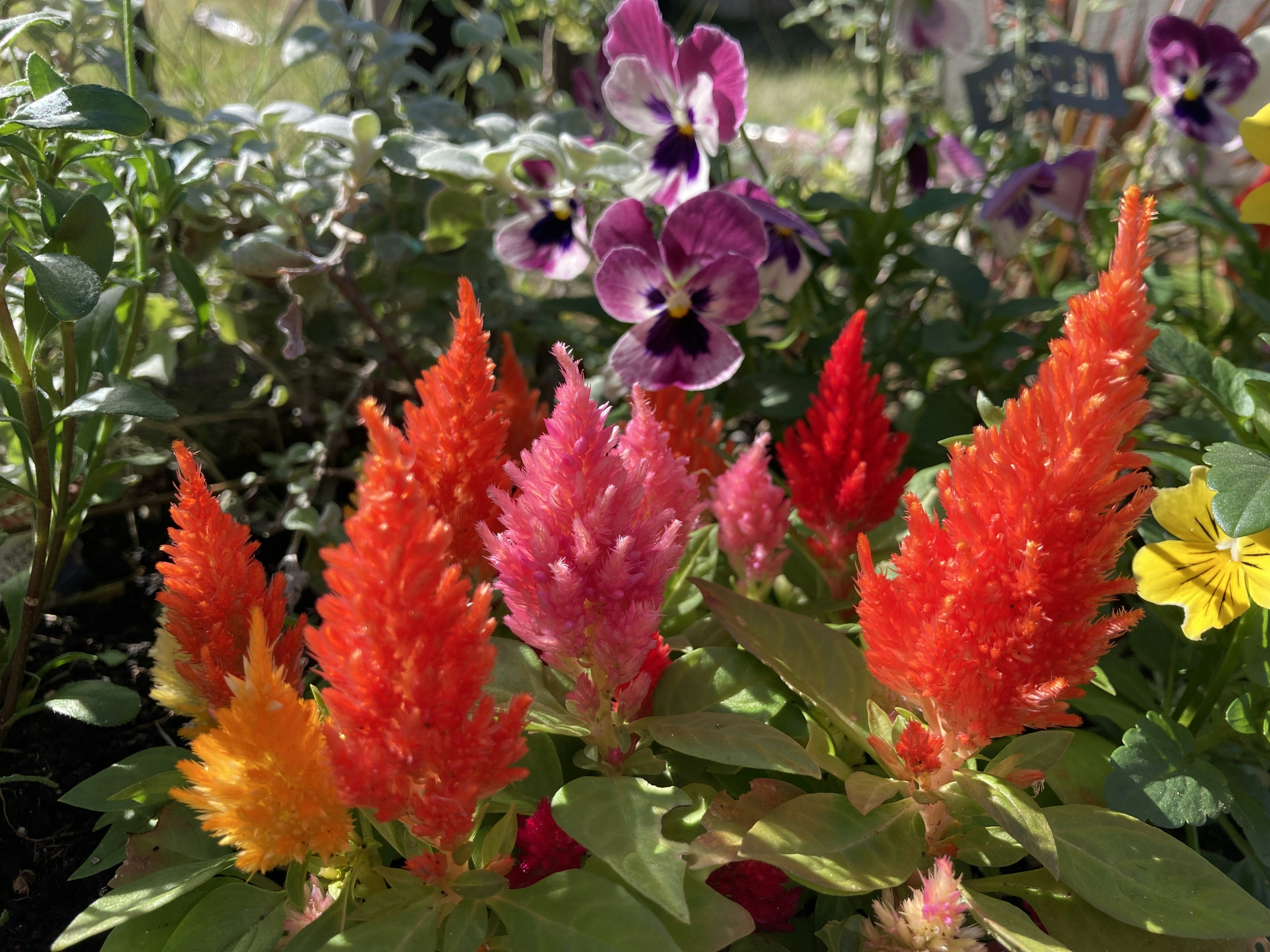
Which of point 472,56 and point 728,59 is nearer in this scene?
point 728,59

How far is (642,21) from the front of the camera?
5.02ft

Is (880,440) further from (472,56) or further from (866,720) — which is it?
(472,56)

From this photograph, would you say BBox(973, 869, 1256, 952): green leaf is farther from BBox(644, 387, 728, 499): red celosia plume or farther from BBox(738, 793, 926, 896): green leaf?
BBox(644, 387, 728, 499): red celosia plume

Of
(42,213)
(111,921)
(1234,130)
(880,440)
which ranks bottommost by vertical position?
(111,921)

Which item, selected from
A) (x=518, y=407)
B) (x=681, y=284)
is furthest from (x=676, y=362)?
(x=518, y=407)

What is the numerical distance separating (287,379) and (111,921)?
1.31 meters

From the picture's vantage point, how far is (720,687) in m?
1.10

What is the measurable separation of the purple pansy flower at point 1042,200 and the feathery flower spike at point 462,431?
1.19m

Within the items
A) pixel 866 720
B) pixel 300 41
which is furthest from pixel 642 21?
pixel 866 720

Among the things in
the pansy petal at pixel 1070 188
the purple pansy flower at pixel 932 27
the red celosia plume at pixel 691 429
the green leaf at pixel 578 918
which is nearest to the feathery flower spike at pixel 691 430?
the red celosia plume at pixel 691 429

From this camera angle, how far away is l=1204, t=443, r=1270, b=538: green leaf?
89 centimetres

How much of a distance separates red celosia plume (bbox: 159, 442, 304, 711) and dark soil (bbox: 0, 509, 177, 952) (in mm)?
413

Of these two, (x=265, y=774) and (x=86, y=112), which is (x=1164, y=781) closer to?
(x=265, y=774)

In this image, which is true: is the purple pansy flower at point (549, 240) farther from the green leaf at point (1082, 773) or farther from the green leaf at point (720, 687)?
the green leaf at point (1082, 773)
